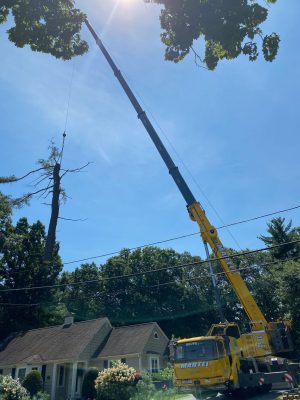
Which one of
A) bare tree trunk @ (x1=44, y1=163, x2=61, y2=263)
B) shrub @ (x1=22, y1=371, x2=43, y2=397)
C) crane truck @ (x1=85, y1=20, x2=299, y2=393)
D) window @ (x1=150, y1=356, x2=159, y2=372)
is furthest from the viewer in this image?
window @ (x1=150, y1=356, x2=159, y2=372)

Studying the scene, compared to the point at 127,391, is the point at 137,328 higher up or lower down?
higher up

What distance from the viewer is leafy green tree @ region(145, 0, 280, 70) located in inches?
237

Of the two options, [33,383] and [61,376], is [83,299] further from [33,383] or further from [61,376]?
[33,383]

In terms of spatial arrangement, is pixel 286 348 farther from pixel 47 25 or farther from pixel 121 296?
pixel 121 296

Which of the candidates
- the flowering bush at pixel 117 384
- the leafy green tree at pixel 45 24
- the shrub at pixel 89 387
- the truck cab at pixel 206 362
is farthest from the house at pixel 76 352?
the leafy green tree at pixel 45 24

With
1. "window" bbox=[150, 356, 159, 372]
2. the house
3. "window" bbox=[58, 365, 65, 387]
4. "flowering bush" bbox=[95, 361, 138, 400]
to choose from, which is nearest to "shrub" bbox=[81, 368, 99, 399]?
the house

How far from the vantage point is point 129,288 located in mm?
58438

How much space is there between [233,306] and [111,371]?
41929 millimetres

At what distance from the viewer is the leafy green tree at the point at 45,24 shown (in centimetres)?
695

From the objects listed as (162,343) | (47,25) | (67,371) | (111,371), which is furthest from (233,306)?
(47,25)

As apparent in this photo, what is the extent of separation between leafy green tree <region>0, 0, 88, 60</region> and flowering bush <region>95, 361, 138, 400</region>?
1428 cm

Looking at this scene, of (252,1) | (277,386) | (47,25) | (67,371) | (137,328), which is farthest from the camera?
(137,328)

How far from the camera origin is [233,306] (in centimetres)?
5631

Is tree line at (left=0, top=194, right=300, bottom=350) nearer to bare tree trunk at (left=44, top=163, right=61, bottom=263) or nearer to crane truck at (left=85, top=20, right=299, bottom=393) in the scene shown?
crane truck at (left=85, top=20, right=299, bottom=393)
